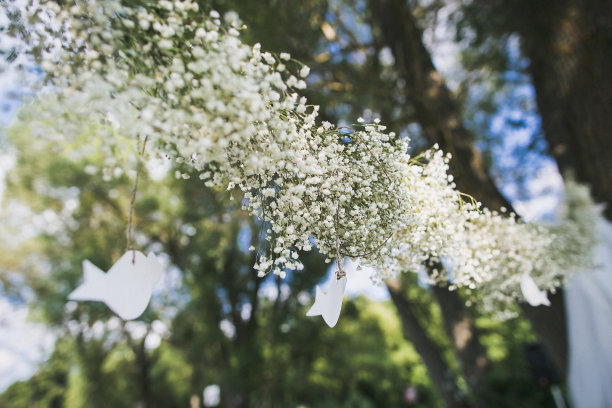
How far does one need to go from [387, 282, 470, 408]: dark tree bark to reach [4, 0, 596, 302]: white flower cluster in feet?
13.9

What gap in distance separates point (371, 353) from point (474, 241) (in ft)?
52.6

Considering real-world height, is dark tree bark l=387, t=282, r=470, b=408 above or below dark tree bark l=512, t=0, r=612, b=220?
below

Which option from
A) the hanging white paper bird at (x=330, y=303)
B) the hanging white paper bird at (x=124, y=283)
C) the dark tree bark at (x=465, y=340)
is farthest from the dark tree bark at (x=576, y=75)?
the hanging white paper bird at (x=124, y=283)

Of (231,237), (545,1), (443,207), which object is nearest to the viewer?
(443,207)

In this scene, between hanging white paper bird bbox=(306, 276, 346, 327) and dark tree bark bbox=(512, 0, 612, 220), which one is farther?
dark tree bark bbox=(512, 0, 612, 220)

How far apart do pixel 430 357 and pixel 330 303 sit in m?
5.15

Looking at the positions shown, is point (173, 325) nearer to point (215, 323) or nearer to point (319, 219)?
point (215, 323)

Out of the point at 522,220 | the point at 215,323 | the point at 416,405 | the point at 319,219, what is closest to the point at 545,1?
the point at 522,220

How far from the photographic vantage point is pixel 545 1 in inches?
186

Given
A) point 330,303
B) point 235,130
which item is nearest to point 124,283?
point 235,130

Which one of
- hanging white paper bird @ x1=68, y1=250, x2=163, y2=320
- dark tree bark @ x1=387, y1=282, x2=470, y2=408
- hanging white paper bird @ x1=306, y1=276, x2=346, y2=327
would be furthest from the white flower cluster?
dark tree bark @ x1=387, y1=282, x2=470, y2=408

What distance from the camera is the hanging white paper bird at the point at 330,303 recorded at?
4.53 feet

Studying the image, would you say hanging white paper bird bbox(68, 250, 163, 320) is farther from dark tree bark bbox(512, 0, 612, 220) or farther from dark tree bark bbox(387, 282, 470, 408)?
dark tree bark bbox(512, 0, 612, 220)

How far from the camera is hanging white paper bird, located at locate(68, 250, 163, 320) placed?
110 cm
